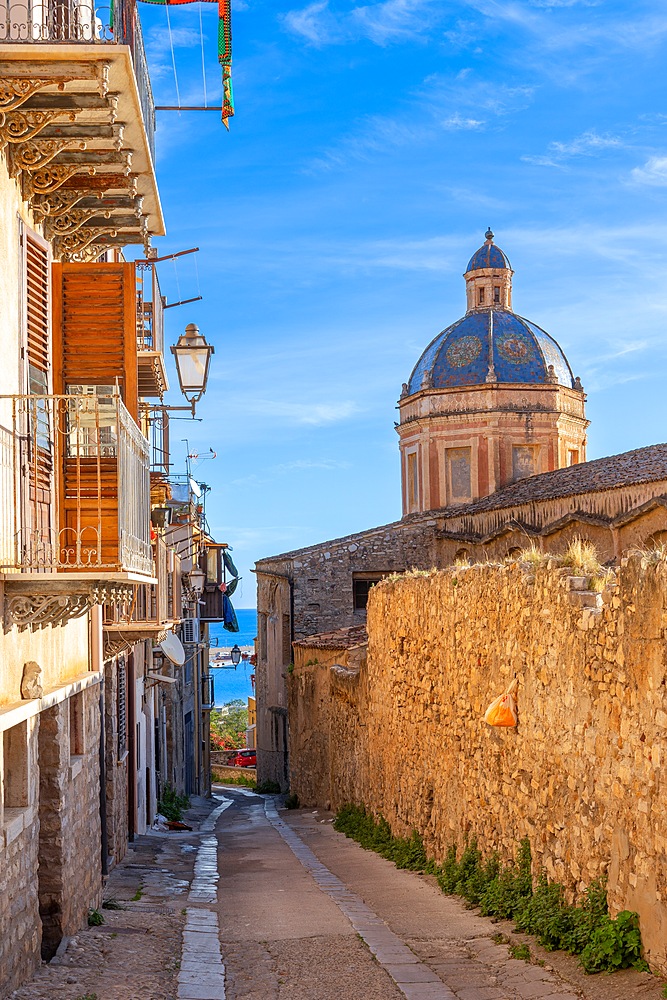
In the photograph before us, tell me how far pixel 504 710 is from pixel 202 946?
336cm

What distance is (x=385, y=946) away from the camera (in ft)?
31.3

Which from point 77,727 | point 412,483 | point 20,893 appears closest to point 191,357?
point 77,727

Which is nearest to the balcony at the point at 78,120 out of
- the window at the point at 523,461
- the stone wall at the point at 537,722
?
the stone wall at the point at 537,722

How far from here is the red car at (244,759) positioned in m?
55.2

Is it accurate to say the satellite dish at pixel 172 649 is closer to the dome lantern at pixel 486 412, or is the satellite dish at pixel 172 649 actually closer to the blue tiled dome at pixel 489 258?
the dome lantern at pixel 486 412

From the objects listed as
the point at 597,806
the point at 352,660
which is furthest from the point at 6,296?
the point at 352,660

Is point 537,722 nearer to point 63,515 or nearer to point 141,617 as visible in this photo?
point 63,515

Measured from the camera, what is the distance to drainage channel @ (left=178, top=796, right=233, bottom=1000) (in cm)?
854

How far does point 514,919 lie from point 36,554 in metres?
5.07

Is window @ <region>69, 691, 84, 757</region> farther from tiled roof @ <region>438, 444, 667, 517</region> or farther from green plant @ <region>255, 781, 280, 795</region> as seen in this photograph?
green plant @ <region>255, 781, 280, 795</region>

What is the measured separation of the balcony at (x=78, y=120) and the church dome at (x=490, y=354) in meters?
27.2

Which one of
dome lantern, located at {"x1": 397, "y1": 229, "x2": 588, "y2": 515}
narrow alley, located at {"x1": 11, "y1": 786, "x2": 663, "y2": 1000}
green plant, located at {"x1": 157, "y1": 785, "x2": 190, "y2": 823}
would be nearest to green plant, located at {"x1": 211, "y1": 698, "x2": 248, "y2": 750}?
dome lantern, located at {"x1": 397, "y1": 229, "x2": 588, "y2": 515}

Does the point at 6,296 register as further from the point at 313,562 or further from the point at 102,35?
the point at 313,562

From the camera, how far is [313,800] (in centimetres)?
2575
